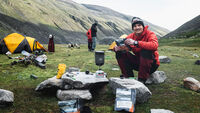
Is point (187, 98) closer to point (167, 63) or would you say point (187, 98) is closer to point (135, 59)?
point (135, 59)

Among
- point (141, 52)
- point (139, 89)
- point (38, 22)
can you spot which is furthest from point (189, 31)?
point (139, 89)

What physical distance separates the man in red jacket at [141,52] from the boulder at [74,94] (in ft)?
4.99

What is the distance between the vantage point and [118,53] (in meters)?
4.28

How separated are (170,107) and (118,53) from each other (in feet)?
6.14

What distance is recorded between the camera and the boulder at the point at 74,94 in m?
3.14

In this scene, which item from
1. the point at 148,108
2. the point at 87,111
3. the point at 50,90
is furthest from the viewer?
the point at 50,90

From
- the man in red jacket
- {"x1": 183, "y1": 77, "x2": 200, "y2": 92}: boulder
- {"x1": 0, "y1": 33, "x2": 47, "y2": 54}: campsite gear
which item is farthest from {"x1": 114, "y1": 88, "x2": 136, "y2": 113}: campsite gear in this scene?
{"x1": 0, "y1": 33, "x2": 47, "y2": 54}: campsite gear

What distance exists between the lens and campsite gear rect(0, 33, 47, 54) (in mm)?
9477

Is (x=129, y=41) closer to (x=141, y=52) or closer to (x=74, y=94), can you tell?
(x=141, y=52)

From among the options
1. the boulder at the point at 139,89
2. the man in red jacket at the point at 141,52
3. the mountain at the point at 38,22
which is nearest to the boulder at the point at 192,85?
the man in red jacket at the point at 141,52

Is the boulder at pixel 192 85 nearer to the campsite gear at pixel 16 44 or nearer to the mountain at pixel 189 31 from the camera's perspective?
the campsite gear at pixel 16 44

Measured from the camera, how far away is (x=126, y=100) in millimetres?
2986

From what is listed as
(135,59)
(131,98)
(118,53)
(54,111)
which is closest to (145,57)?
(135,59)

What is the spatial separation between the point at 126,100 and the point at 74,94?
3.45ft
